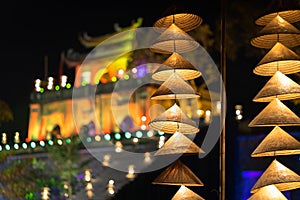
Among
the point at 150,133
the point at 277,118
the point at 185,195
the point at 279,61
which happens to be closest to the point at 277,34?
the point at 279,61

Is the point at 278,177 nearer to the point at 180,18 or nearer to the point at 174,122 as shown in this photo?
the point at 174,122

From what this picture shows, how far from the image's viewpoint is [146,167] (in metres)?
2.59

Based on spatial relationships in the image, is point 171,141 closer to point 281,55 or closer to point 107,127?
point 281,55

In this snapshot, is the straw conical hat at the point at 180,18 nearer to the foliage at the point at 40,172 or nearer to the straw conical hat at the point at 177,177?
the straw conical hat at the point at 177,177

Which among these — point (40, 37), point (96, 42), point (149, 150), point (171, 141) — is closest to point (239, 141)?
point (149, 150)

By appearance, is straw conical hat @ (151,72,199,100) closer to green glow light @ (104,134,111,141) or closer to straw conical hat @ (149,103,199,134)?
straw conical hat @ (149,103,199,134)

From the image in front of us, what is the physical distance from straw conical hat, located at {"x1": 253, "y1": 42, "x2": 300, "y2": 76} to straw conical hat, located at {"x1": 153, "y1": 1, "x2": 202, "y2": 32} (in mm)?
214

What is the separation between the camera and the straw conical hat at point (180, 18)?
1206mm

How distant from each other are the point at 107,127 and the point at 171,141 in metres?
1.66

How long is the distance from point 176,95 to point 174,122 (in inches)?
3.1

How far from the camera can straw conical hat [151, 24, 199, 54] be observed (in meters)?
1.17

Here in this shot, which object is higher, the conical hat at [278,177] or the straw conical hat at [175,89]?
the straw conical hat at [175,89]

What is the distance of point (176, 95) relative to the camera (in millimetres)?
1136

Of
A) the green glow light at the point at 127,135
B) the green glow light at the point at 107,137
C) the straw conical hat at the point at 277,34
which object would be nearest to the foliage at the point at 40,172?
the green glow light at the point at 107,137
